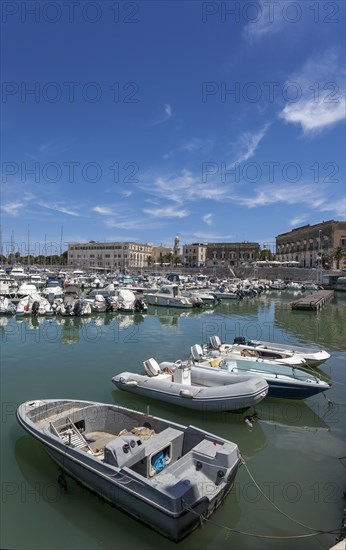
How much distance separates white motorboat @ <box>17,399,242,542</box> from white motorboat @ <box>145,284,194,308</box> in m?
35.0

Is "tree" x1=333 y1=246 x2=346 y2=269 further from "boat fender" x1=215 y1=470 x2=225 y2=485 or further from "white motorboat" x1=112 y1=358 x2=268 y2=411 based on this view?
"boat fender" x1=215 y1=470 x2=225 y2=485

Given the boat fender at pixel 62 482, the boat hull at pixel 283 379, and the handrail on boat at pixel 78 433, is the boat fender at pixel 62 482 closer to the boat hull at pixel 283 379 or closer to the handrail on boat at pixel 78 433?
the handrail on boat at pixel 78 433

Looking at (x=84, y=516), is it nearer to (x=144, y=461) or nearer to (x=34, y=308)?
(x=144, y=461)

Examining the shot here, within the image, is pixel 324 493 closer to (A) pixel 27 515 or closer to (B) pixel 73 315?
(A) pixel 27 515

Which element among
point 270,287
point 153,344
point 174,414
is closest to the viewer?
point 174,414

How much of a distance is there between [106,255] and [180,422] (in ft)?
482

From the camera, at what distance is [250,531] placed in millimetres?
7289

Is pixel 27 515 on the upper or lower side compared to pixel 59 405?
lower

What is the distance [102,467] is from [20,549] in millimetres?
1857

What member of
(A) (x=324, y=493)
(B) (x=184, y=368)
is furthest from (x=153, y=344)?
(A) (x=324, y=493)

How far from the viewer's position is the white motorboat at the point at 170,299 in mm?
45144

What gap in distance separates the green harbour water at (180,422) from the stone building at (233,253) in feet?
409

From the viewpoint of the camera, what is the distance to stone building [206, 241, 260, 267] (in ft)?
478

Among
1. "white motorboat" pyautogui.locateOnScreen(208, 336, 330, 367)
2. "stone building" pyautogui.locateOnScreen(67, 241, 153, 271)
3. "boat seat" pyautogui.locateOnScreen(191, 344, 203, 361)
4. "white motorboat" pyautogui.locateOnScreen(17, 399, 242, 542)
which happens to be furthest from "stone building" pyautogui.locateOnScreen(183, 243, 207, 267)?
"white motorboat" pyautogui.locateOnScreen(17, 399, 242, 542)
